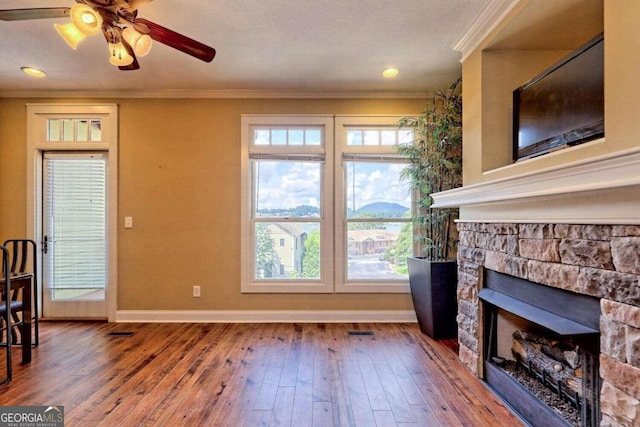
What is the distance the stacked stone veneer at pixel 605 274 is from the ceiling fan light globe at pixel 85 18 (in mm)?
2584

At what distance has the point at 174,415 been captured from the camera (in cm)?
199

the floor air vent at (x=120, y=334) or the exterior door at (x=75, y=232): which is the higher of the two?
the exterior door at (x=75, y=232)

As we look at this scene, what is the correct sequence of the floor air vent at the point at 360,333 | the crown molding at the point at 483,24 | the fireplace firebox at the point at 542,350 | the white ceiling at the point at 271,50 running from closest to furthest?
1. the fireplace firebox at the point at 542,350
2. the crown molding at the point at 483,24
3. the white ceiling at the point at 271,50
4. the floor air vent at the point at 360,333

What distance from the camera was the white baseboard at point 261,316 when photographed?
3.74 m

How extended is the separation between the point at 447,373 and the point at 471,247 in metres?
0.98

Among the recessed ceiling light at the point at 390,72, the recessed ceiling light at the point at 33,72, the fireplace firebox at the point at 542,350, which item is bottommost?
the fireplace firebox at the point at 542,350

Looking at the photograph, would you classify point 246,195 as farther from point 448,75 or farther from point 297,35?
point 448,75

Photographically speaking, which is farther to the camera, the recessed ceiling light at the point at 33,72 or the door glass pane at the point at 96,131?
the door glass pane at the point at 96,131

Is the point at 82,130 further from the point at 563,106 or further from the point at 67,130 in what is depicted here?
the point at 563,106

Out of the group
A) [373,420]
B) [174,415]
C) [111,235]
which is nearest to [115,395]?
[174,415]

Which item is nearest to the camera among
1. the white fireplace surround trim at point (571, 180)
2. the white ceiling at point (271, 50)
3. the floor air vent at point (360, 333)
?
the white fireplace surround trim at point (571, 180)

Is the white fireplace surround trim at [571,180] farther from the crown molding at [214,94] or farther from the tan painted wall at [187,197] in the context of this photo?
the tan painted wall at [187,197]

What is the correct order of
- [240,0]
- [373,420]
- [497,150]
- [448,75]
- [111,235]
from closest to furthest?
1. [373,420]
2. [240,0]
3. [497,150]
4. [448,75]
5. [111,235]

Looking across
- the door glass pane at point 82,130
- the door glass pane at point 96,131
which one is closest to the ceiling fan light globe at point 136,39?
the door glass pane at point 96,131
